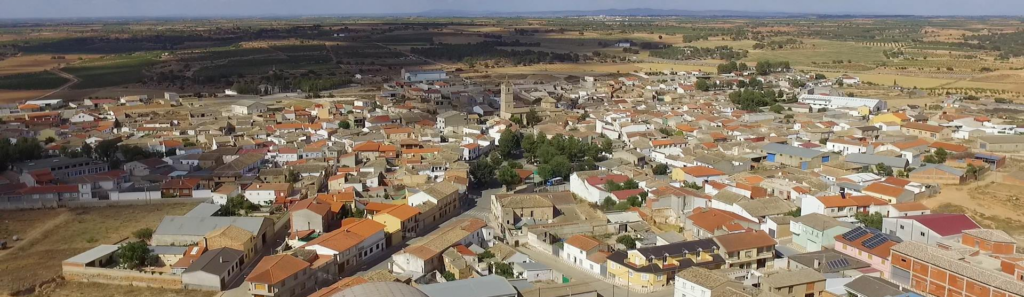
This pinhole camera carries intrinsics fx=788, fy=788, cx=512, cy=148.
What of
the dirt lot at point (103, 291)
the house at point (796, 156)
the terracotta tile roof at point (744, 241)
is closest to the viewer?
the dirt lot at point (103, 291)

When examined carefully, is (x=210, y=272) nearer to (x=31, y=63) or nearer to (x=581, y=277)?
(x=581, y=277)

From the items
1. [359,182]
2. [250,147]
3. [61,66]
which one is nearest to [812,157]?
[359,182]

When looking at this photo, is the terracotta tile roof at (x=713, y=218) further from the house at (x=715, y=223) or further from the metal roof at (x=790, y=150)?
the metal roof at (x=790, y=150)

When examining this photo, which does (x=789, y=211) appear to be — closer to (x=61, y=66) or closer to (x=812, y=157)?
(x=812, y=157)

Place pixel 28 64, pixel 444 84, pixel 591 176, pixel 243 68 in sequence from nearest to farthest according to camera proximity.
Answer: pixel 591 176 < pixel 444 84 < pixel 243 68 < pixel 28 64

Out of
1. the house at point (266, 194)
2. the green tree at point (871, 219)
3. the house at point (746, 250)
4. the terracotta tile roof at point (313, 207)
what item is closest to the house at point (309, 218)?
the terracotta tile roof at point (313, 207)

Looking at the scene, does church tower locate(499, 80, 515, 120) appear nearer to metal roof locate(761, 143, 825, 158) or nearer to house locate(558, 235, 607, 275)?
metal roof locate(761, 143, 825, 158)
